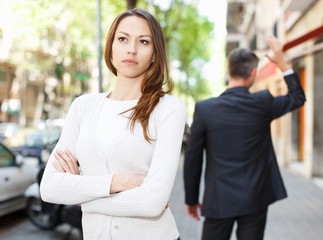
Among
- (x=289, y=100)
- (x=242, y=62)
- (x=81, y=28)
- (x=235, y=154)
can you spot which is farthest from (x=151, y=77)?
(x=81, y=28)

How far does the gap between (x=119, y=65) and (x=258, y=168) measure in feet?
4.63

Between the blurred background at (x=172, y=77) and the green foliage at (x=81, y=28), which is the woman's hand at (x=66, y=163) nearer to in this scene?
the blurred background at (x=172, y=77)

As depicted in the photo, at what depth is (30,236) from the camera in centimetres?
583

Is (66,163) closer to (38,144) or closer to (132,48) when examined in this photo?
(132,48)

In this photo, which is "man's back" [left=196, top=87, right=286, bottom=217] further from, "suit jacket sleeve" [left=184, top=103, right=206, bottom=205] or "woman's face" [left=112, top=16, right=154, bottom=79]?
"woman's face" [left=112, top=16, right=154, bottom=79]

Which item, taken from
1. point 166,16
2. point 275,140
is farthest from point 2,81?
point 275,140

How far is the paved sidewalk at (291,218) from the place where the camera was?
18.1 ft

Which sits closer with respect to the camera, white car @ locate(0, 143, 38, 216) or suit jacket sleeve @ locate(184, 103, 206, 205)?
suit jacket sleeve @ locate(184, 103, 206, 205)

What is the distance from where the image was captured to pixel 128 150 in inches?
68.3

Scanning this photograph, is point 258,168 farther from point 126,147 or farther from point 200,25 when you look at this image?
point 200,25

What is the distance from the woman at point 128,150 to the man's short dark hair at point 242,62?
3.99 ft

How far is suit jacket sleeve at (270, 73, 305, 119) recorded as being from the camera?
3.00 metres

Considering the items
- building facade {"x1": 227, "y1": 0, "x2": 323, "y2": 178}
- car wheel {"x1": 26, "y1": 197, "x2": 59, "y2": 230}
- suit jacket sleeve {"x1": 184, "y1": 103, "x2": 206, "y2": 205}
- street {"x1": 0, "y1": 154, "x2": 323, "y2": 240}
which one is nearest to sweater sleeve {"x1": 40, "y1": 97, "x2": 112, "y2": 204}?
suit jacket sleeve {"x1": 184, "y1": 103, "x2": 206, "y2": 205}

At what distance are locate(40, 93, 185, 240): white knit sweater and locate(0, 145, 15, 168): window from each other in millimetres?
5172
